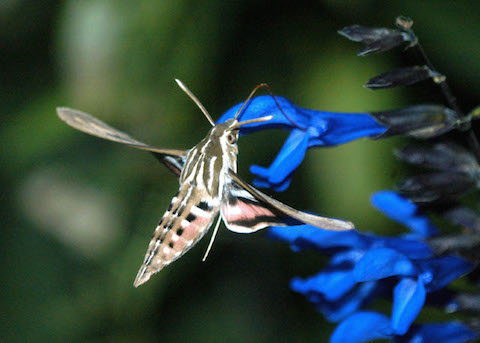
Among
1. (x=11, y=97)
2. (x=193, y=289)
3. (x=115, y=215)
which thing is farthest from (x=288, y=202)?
(x=11, y=97)

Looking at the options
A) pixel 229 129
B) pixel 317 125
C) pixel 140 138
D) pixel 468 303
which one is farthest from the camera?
A: pixel 140 138

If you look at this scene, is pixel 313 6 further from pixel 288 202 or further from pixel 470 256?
pixel 470 256

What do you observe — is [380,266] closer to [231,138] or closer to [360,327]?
[360,327]

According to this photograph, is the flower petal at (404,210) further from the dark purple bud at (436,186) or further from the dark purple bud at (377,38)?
the dark purple bud at (377,38)

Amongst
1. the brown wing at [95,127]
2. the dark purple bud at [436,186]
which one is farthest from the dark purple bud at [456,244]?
the brown wing at [95,127]

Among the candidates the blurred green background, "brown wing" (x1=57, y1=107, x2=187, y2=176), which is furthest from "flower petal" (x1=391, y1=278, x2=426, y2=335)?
the blurred green background

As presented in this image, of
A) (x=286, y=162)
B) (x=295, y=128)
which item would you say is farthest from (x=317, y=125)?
(x=286, y=162)
